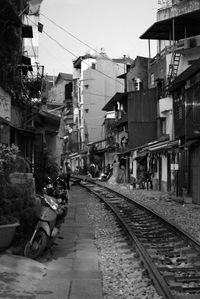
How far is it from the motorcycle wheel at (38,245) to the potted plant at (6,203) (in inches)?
17.1

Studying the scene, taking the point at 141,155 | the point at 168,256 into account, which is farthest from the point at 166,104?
the point at 168,256

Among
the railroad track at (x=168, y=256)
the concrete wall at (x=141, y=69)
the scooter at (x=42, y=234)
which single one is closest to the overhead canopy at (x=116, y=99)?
the concrete wall at (x=141, y=69)

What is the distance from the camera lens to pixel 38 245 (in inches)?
355

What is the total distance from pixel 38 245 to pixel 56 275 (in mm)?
1256

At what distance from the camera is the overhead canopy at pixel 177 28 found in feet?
105

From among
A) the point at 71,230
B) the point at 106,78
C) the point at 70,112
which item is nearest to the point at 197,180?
the point at 71,230

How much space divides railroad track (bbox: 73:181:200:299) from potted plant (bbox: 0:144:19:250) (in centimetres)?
249

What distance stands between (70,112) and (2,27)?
2738 inches

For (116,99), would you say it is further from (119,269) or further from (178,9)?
(119,269)

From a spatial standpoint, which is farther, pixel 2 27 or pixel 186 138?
pixel 186 138

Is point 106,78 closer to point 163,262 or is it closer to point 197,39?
point 197,39

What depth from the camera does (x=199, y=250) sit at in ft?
31.2

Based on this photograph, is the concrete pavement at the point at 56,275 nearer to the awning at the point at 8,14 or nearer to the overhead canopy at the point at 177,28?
the awning at the point at 8,14

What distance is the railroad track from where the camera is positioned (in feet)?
22.6
